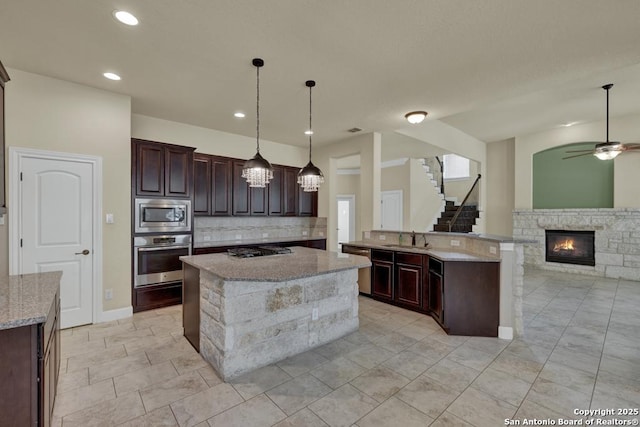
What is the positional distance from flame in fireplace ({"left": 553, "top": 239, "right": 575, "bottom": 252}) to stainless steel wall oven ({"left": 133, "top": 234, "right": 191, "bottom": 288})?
7701 millimetres

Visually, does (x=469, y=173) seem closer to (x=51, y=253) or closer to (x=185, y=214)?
(x=185, y=214)

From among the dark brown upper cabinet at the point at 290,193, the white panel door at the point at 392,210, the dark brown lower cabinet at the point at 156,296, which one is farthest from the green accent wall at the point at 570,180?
the dark brown lower cabinet at the point at 156,296

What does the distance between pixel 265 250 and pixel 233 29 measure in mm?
2179

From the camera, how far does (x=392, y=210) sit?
27.8ft

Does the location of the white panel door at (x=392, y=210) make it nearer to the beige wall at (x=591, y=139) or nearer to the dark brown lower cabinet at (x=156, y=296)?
the beige wall at (x=591, y=139)

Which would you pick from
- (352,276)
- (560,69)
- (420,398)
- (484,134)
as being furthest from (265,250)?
(484,134)

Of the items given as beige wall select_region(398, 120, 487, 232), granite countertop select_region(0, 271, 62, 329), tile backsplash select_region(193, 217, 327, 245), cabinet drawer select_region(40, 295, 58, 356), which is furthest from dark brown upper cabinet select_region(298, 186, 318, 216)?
cabinet drawer select_region(40, 295, 58, 356)

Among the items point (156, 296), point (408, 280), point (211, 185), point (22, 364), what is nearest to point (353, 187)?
point (211, 185)

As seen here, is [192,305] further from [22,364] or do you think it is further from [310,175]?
[310,175]

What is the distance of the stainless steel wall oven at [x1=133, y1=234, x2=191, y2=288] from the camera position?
3816 millimetres

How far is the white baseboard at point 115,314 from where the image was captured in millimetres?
3529

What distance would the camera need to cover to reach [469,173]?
355 inches

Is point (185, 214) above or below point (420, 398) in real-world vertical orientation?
above

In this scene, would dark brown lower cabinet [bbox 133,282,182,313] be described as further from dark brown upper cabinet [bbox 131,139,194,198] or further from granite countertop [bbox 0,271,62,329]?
granite countertop [bbox 0,271,62,329]
